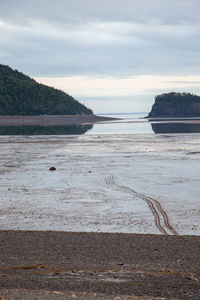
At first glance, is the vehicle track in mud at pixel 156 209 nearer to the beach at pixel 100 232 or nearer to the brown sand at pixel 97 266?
the beach at pixel 100 232

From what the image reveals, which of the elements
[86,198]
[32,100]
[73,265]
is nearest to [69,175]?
[86,198]

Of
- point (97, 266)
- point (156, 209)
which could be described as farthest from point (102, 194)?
point (97, 266)

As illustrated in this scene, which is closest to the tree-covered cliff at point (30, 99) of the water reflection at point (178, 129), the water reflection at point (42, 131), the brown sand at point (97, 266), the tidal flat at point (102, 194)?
the water reflection at point (42, 131)

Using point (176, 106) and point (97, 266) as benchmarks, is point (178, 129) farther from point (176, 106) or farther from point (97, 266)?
point (176, 106)

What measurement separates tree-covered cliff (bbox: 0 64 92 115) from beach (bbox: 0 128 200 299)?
111706 mm

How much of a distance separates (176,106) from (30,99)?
50.0 m

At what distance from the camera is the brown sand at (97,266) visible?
739 centimetres

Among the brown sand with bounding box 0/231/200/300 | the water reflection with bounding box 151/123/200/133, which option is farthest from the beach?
the water reflection with bounding box 151/123/200/133

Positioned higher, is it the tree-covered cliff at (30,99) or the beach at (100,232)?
the tree-covered cliff at (30,99)

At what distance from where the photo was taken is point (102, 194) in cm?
1736

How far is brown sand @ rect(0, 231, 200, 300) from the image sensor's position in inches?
291

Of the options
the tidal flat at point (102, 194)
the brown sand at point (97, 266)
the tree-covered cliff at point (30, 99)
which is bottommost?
the tidal flat at point (102, 194)

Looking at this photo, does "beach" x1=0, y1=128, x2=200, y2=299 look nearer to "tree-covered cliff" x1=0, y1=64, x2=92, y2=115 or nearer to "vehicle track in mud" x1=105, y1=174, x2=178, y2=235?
"vehicle track in mud" x1=105, y1=174, x2=178, y2=235

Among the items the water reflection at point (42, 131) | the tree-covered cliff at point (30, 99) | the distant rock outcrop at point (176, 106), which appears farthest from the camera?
the distant rock outcrop at point (176, 106)
